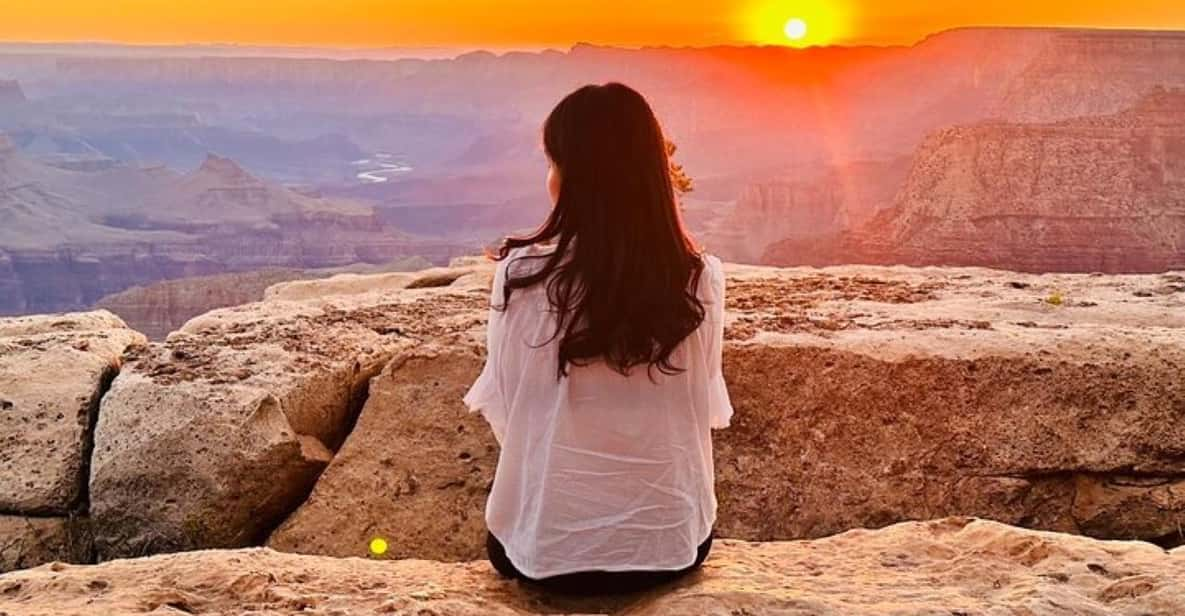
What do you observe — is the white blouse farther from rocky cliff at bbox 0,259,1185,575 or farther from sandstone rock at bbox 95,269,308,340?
sandstone rock at bbox 95,269,308,340

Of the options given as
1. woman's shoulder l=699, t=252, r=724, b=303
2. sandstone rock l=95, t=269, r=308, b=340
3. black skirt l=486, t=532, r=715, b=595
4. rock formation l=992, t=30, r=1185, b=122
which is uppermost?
rock formation l=992, t=30, r=1185, b=122

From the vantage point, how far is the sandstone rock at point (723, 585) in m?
3.31

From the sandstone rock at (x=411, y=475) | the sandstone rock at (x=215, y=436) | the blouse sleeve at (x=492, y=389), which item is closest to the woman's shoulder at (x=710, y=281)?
the blouse sleeve at (x=492, y=389)

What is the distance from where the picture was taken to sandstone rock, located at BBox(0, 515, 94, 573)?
5.13m

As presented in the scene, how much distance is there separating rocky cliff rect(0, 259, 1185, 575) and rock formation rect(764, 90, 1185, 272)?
35.9 m

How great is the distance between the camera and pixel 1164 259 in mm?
40250

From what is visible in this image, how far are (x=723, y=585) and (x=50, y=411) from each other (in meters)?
3.63

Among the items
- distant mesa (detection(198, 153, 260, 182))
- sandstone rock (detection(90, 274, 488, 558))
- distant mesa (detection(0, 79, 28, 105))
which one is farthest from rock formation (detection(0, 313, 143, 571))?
distant mesa (detection(0, 79, 28, 105))

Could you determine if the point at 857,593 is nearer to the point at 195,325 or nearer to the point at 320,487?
the point at 320,487

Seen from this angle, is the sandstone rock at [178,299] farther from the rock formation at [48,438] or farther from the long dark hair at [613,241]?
the long dark hair at [613,241]

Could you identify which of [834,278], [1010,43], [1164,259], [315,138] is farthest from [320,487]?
[315,138]

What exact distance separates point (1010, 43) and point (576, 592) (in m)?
75.6

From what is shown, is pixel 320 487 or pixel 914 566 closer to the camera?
pixel 914 566

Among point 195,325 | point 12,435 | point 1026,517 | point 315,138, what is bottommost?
point 1026,517
